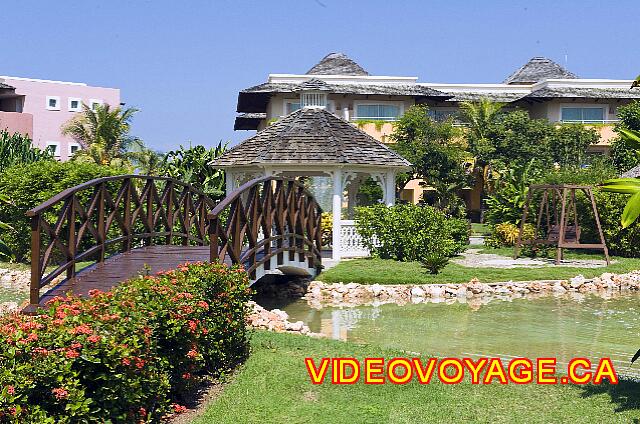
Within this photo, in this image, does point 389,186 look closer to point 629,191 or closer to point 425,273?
point 425,273

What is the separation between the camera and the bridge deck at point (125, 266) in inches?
424

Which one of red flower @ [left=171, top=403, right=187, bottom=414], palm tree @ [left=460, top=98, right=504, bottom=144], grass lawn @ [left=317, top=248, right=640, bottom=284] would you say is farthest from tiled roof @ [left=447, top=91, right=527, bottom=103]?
red flower @ [left=171, top=403, right=187, bottom=414]

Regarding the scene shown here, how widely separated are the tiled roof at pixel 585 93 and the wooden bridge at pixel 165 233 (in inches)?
891

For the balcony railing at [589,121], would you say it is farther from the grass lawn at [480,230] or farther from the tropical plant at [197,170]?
the tropical plant at [197,170]

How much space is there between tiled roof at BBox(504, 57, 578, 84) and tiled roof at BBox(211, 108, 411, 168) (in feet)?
89.7

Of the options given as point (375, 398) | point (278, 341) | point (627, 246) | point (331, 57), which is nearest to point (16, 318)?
point (375, 398)

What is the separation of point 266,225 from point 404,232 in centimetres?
740

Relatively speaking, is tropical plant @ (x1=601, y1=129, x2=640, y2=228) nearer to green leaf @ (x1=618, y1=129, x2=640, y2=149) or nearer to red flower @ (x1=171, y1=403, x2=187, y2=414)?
green leaf @ (x1=618, y1=129, x2=640, y2=149)

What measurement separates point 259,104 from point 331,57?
7.52 m

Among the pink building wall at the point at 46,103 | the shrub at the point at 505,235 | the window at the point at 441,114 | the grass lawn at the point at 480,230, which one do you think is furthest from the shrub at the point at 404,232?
the pink building wall at the point at 46,103

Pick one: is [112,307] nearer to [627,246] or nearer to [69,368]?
[69,368]

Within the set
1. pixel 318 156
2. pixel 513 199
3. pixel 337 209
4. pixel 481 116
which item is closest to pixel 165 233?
pixel 318 156

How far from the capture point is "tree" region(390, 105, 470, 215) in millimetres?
33969

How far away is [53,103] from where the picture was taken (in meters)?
46.3
